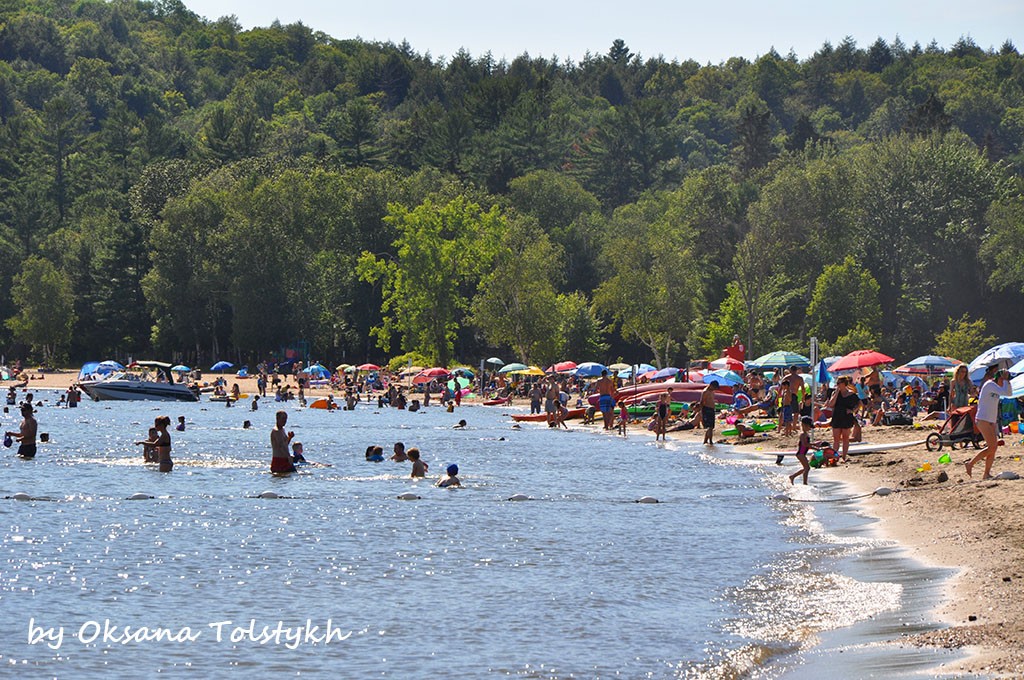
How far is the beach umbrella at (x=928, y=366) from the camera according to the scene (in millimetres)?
52872

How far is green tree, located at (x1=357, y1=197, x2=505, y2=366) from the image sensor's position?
292 feet

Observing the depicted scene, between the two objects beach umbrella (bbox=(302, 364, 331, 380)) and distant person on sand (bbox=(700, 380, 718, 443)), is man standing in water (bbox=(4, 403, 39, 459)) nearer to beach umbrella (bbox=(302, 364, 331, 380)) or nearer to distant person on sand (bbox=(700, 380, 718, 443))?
distant person on sand (bbox=(700, 380, 718, 443))

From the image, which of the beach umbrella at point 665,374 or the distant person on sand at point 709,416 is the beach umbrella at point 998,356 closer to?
the distant person on sand at point 709,416

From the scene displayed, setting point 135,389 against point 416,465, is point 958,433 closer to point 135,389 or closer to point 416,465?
point 416,465

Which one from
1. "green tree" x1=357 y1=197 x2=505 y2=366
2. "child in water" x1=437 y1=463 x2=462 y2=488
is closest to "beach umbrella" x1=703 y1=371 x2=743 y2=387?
"child in water" x1=437 y1=463 x2=462 y2=488

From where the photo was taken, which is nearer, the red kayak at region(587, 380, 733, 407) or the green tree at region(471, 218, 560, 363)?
the red kayak at region(587, 380, 733, 407)

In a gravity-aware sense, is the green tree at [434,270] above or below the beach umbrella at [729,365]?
above

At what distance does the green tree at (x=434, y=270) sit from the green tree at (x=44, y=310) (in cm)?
2552

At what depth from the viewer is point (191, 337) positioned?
323 ft

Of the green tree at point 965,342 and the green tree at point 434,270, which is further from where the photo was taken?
the green tree at point 434,270

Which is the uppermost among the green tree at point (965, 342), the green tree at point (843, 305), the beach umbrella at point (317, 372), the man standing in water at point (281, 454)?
the green tree at point (843, 305)

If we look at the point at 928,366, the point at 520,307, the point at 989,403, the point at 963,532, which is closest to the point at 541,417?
the point at 928,366

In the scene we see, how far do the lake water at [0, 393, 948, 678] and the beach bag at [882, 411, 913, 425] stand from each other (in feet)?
21.7

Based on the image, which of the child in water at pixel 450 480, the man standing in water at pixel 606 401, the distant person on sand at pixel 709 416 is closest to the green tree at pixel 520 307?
the man standing in water at pixel 606 401
